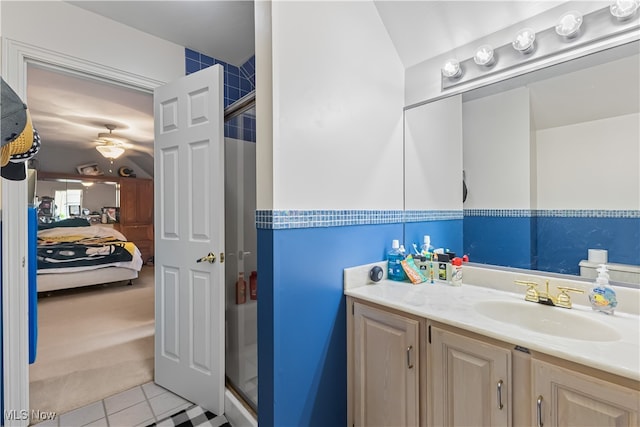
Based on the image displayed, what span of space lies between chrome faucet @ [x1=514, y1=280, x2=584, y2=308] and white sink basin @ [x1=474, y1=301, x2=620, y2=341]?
23 millimetres

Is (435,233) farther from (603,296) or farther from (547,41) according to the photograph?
(547,41)

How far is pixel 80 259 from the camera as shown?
4398mm

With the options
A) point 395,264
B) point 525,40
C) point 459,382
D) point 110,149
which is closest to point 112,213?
point 110,149

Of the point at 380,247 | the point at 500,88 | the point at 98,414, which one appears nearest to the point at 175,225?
the point at 98,414

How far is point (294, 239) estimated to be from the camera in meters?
1.32

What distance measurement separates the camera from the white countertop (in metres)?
0.83

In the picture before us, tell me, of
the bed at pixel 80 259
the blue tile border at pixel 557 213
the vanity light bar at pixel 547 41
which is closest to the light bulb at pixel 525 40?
the vanity light bar at pixel 547 41

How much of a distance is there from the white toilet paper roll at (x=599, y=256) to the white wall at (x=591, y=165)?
0.64 ft

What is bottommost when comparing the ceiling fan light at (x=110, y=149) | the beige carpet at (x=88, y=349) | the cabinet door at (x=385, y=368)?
the beige carpet at (x=88, y=349)

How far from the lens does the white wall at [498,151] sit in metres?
1.53

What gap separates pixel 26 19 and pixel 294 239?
6.56ft

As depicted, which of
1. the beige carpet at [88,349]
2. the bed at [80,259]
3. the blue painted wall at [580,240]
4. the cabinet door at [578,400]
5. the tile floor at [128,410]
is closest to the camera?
the cabinet door at [578,400]

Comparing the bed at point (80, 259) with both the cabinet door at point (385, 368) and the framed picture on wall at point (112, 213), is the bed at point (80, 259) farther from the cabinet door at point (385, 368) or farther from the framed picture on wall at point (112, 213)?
the cabinet door at point (385, 368)

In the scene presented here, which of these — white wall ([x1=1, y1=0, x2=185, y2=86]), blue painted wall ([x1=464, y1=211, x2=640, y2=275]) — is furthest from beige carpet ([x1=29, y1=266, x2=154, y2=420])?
blue painted wall ([x1=464, y1=211, x2=640, y2=275])
